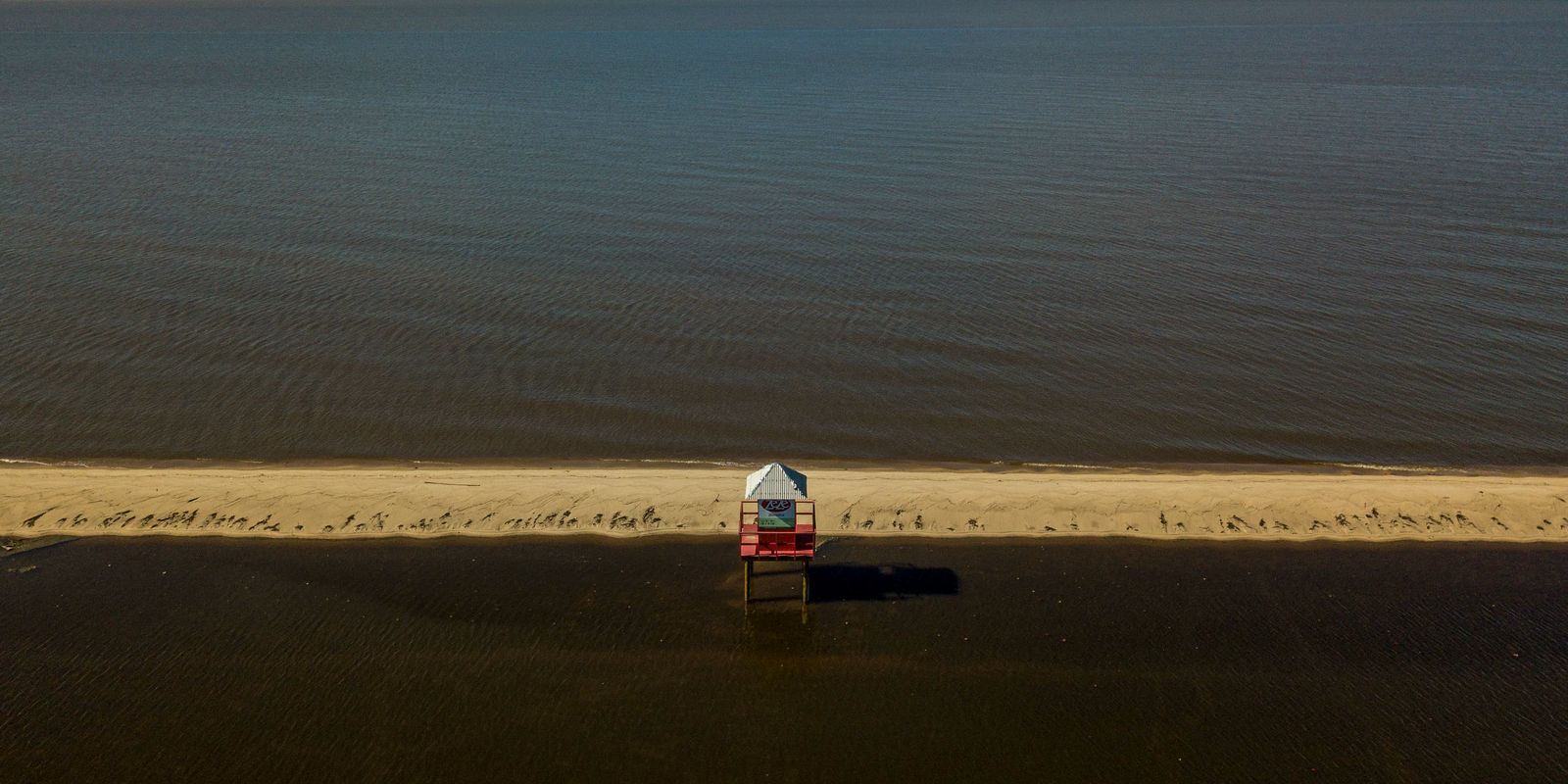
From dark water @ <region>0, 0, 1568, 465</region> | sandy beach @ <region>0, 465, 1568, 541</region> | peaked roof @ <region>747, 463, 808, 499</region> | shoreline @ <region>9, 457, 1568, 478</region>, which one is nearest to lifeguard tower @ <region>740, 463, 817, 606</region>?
peaked roof @ <region>747, 463, 808, 499</region>

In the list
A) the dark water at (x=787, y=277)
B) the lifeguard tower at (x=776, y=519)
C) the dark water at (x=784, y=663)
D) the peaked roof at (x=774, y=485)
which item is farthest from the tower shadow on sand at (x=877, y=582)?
the dark water at (x=787, y=277)

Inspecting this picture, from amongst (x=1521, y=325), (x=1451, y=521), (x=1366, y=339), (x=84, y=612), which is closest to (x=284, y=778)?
(x=84, y=612)

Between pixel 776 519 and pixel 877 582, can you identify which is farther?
pixel 877 582

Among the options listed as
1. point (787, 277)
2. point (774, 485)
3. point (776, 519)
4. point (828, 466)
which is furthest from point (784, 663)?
point (787, 277)

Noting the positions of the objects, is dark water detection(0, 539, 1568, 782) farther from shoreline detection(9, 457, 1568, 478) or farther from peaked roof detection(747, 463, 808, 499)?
shoreline detection(9, 457, 1568, 478)

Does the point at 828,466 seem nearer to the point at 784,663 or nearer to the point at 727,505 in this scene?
the point at 727,505

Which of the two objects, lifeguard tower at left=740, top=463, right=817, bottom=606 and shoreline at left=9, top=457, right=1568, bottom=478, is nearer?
lifeguard tower at left=740, top=463, right=817, bottom=606

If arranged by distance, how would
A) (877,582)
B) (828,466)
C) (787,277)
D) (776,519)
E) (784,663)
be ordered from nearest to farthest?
(784,663), (776,519), (877,582), (828,466), (787,277)
